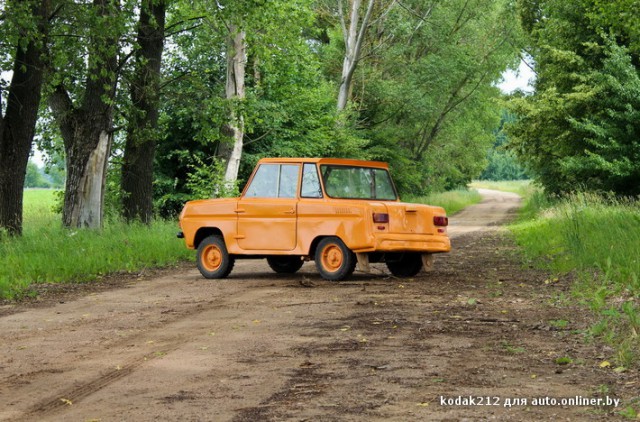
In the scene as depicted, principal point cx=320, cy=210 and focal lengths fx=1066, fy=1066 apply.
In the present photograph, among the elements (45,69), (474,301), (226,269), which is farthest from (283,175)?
(45,69)

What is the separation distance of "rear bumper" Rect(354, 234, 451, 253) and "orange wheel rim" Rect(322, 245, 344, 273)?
45 cm

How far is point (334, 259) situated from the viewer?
16094 millimetres

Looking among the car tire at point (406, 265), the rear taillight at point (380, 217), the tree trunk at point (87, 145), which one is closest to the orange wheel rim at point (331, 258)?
the rear taillight at point (380, 217)

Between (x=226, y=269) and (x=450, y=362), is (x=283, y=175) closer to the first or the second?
(x=226, y=269)

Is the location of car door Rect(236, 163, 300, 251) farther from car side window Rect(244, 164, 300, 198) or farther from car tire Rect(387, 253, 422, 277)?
car tire Rect(387, 253, 422, 277)

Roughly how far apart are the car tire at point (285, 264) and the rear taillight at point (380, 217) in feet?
8.80

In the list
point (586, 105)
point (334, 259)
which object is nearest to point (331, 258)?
point (334, 259)

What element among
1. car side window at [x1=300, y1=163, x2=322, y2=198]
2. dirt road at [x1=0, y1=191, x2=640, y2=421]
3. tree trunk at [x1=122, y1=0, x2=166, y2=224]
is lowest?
dirt road at [x1=0, y1=191, x2=640, y2=421]

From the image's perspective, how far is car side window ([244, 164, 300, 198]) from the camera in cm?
1664

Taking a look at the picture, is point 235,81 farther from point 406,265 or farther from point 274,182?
point 406,265

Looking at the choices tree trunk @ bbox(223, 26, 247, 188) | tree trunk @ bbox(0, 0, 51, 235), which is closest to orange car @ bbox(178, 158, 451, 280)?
tree trunk @ bbox(0, 0, 51, 235)

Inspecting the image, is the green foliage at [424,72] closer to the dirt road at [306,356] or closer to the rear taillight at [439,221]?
the rear taillight at [439,221]

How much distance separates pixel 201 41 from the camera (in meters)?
33.3

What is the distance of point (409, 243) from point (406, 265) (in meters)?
1.46
